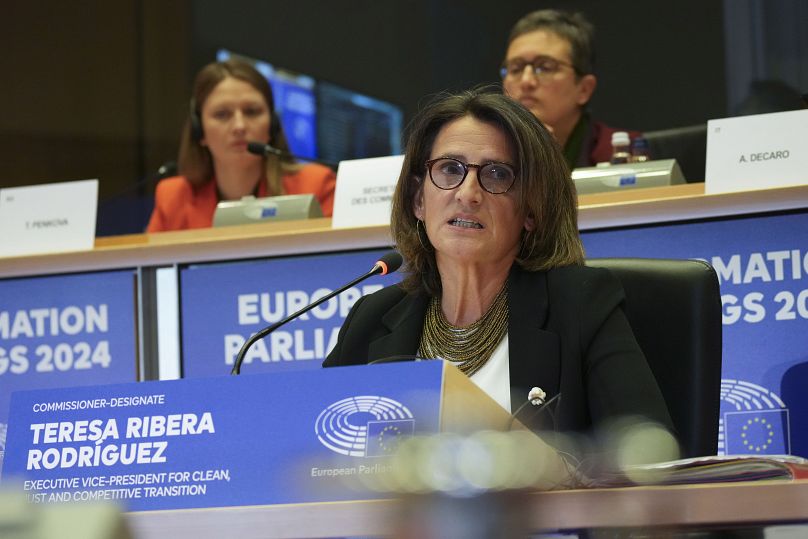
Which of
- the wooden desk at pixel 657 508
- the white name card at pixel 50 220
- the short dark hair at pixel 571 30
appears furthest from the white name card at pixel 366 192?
the wooden desk at pixel 657 508

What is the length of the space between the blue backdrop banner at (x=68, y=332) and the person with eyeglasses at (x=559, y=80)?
1454 mm

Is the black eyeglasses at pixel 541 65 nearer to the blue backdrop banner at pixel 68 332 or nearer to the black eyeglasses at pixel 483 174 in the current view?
the blue backdrop banner at pixel 68 332

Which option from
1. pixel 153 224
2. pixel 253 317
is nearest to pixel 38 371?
pixel 253 317

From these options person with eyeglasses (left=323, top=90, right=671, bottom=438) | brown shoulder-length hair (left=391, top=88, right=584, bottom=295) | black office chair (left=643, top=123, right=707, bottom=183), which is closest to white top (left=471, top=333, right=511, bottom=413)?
person with eyeglasses (left=323, top=90, right=671, bottom=438)

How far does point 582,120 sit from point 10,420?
2.69 m

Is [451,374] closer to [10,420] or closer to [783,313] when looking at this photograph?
[10,420]

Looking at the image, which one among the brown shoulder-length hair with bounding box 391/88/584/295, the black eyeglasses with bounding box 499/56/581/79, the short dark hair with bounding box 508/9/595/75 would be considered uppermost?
the short dark hair with bounding box 508/9/595/75

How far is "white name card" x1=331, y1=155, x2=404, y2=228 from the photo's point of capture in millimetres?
2889

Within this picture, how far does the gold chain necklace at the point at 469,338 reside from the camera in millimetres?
1983

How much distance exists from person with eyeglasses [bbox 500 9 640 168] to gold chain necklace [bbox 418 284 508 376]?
180cm

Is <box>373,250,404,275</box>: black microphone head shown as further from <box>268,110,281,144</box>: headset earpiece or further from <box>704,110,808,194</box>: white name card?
<box>268,110,281,144</box>: headset earpiece

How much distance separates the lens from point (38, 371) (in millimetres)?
3010

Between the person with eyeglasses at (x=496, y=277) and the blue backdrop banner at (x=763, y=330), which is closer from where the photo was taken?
the person with eyeglasses at (x=496, y=277)

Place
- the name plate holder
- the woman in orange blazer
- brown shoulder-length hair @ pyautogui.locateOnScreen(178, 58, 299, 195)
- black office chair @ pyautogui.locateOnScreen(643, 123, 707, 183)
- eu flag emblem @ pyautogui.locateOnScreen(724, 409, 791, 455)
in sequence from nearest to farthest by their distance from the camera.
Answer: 1. the name plate holder
2. eu flag emblem @ pyautogui.locateOnScreen(724, 409, 791, 455)
3. black office chair @ pyautogui.locateOnScreen(643, 123, 707, 183)
4. the woman in orange blazer
5. brown shoulder-length hair @ pyautogui.locateOnScreen(178, 58, 299, 195)
